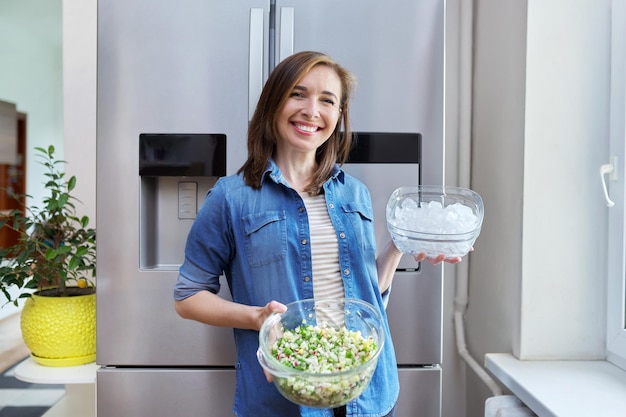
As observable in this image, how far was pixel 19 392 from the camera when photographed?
2.95 m

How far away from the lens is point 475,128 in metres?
1.84

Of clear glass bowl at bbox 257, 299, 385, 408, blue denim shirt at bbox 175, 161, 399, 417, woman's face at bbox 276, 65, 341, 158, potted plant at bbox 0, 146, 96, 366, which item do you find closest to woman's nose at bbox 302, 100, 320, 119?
woman's face at bbox 276, 65, 341, 158

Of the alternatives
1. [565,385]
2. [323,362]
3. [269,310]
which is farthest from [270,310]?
[565,385]

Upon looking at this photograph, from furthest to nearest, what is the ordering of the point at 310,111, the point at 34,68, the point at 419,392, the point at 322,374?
the point at 34,68 → the point at 419,392 → the point at 310,111 → the point at 322,374

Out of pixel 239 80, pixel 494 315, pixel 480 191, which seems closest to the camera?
pixel 239 80

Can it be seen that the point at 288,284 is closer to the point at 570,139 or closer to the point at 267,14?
the point at 267,14

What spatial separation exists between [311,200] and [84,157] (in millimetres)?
1147

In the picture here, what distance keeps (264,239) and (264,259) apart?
0.13 ft

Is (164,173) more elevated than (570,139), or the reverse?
(570,139)

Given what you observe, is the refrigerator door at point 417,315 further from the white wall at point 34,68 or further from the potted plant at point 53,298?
the white wall at point 34,68

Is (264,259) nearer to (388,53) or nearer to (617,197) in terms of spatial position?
(388,53)

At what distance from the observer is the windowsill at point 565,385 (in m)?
1.12

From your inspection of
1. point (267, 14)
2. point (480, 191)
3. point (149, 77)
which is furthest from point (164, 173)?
point (480, 191)

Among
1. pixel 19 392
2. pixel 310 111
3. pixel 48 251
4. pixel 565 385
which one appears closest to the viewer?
pixel 310 111
